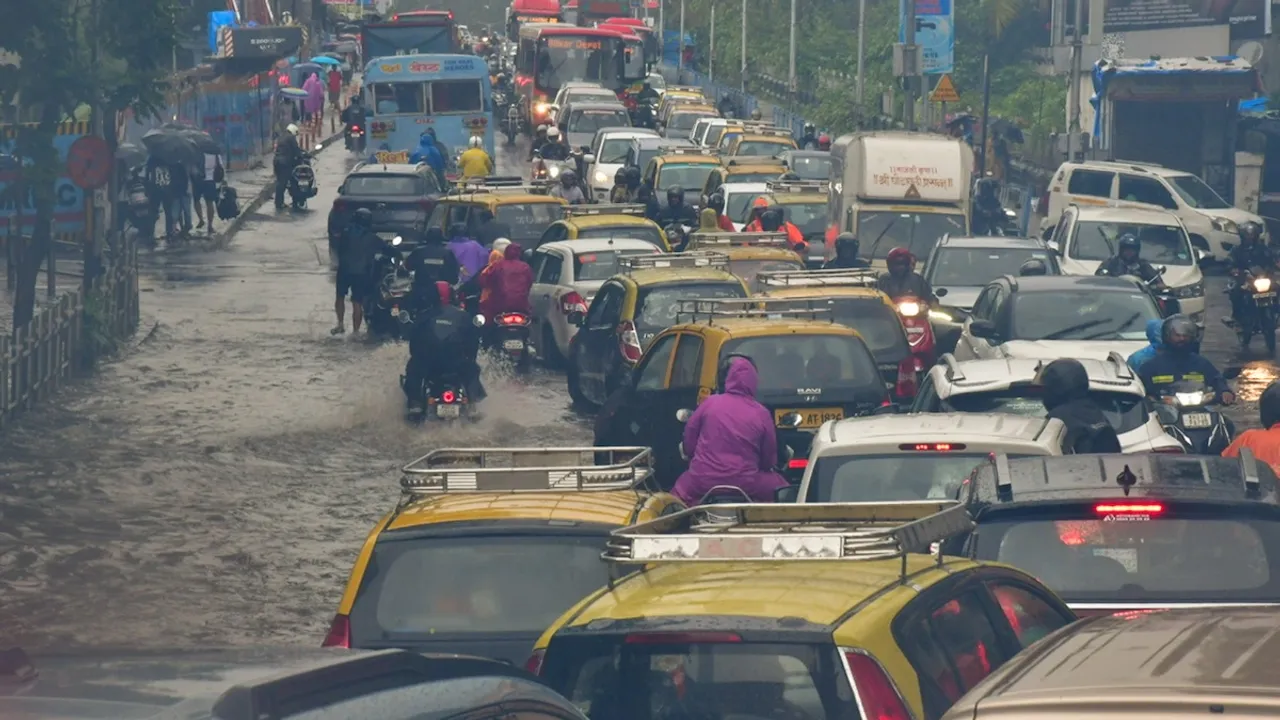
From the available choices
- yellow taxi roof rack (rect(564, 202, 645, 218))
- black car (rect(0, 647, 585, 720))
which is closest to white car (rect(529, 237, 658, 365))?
yellow taxi roof rack (rect(564, 202, 645, 218))

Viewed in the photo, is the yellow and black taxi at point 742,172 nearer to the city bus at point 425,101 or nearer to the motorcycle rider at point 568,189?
the motorcycle rider at point 568,189

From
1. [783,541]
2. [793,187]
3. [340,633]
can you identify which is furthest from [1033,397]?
[793,187]

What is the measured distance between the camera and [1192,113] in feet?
135

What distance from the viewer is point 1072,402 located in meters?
11.4

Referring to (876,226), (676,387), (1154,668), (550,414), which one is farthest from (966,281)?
(1154,668)

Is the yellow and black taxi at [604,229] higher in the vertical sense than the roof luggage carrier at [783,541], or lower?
lower

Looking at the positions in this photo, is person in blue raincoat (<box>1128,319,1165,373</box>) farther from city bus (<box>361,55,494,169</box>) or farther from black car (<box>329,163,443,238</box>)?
city bus (<box>361,55,494,169</box>)

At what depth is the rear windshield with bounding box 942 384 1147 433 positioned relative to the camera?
40.5ft

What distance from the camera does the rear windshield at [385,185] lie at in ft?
110

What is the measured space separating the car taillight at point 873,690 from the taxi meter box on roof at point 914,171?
2192 cm

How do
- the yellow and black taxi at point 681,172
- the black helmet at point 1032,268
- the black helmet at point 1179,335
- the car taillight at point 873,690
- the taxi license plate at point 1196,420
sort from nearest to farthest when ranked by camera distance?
the car taillight at point 873,690
the taxi license plate at point 1196,420
the black helmet at point 1179,335
the black helmet at point 1032,268
the yellow and black taxi at point 681,172

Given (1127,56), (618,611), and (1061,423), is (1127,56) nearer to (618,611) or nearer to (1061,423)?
(1061,423)

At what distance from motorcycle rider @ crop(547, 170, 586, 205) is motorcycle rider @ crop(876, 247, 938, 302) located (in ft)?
38.2

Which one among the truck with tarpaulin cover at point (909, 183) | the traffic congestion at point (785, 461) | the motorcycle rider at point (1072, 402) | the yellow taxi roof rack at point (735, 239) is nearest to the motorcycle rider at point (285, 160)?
the traffic congestion at point (785, 461)
